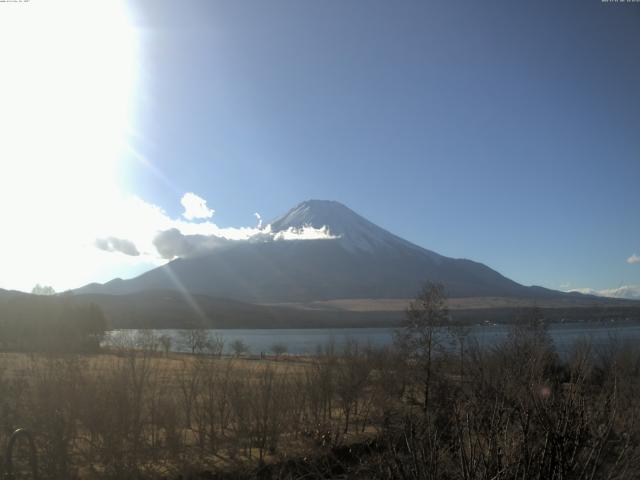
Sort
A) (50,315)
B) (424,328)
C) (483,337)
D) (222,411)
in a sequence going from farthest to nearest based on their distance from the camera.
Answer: (50,315)
(483,337)
(424,328)
(222,411)

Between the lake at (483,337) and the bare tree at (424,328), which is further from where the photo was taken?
the lake at (483,337)

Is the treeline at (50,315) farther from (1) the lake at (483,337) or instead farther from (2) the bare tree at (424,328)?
(2) the bare tree at (424,328)

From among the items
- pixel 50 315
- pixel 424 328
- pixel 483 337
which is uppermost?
pixel 424 328

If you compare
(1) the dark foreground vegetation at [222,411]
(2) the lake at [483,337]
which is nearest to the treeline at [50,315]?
(2) the lake at [483,337]

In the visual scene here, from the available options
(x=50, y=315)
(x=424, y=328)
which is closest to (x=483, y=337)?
(x=424, y=328)

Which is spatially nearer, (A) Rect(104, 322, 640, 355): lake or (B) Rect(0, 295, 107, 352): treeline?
(A) Rect(104, 322, 640, 355): lake

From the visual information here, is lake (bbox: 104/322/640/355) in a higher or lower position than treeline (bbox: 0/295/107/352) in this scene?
lower

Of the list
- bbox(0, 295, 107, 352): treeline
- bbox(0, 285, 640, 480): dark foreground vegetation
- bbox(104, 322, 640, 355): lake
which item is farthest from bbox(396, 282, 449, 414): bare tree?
bbox(0, 295, 107, 352): treeline

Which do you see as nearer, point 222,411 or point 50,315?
point 222,411

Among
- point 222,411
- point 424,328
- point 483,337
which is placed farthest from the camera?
point 483,337

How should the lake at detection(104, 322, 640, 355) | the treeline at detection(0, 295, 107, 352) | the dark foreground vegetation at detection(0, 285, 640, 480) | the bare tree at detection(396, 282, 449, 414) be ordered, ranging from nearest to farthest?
the dark foreground vegetation at detection(0, 285, 640, 480), the bare tree at detection(396, 282, 449, 414), the lake at detection(104, 322, 640, 355), the treeline at detection(0, 295, 107, 352)

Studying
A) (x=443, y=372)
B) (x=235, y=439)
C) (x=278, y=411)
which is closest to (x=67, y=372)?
(x=235, y=439)

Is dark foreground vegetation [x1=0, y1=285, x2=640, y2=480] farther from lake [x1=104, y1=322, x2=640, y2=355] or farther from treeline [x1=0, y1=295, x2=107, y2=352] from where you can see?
treeline [x1=0, y1=295, x2=107, y2=352]

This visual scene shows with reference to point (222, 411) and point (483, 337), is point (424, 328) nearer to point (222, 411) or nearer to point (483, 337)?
point (222, 411)
